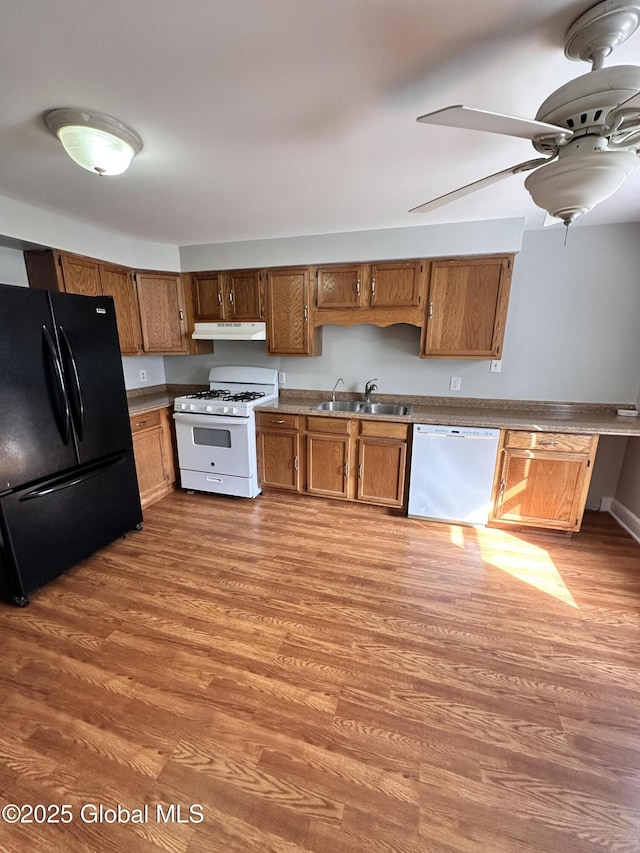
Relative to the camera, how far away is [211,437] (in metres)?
3.31

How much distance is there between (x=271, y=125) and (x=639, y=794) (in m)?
2.83

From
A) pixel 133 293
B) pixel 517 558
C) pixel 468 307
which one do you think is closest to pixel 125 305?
pixel 133 293

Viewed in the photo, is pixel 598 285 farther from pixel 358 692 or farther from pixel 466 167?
pixel 358 692

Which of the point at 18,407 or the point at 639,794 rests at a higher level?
the point at 18,407

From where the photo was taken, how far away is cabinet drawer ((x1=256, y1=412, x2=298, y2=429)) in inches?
127

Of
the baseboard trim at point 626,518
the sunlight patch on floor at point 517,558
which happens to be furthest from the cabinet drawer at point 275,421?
the baseboard trim at point 626,518

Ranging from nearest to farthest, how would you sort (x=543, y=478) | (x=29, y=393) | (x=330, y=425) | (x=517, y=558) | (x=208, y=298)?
(x=29, y=393) < (x=517, y=558) < (x=543, y=478) < (x=330, y=425) < (x=208, y=298)

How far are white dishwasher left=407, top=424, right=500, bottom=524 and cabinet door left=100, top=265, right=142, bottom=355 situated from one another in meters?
2.64

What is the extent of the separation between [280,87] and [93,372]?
6.48ft

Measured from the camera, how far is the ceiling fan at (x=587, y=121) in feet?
3.08

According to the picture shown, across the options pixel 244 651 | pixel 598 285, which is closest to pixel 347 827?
pixel 244 651

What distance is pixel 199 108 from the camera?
1.34 meters

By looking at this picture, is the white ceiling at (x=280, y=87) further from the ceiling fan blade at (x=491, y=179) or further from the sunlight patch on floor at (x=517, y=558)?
the sunlight patch on floor at (x=517, y=558)

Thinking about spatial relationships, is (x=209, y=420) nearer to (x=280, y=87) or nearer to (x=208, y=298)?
(x=208, y=298)
